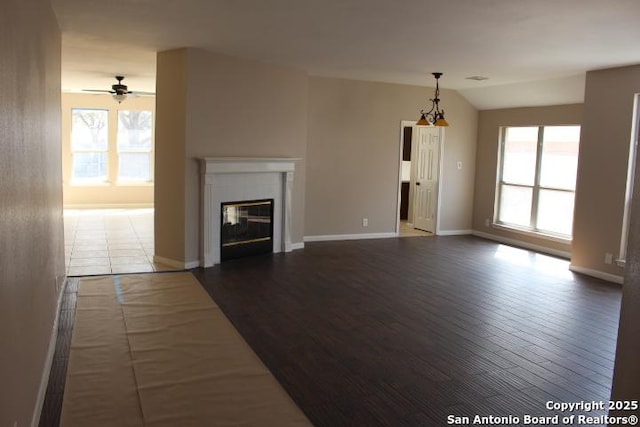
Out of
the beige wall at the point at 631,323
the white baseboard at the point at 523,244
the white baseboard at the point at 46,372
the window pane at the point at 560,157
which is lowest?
the white baseboard at the point at 46,372

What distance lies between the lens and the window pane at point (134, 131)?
1251 cm

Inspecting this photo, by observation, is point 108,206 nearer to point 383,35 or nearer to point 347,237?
point 347,237

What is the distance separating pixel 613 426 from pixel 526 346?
5.84 ft

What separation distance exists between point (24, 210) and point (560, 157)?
758 cm

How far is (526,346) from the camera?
4.24m

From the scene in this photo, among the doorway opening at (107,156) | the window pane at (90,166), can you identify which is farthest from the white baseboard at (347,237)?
the window pane at (90,166)

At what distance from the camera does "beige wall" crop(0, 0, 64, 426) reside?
2.18 metres

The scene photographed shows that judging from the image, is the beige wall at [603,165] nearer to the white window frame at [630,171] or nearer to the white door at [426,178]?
the white window frame at [630,171]

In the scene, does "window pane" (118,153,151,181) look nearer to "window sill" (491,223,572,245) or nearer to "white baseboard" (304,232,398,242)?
"white baseboard" (304,232,398,242)

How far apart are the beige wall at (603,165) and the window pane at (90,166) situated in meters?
10.0

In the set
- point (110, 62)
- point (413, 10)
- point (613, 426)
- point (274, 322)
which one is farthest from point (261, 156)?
point (613, 426)

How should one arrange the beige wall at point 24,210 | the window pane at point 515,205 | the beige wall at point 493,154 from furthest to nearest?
the window pane at point 515,205 < the beige wall at point 493,154 < the beige wall at point 24,210

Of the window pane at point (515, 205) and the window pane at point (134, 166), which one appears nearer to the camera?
the window pane at point (515, 205)

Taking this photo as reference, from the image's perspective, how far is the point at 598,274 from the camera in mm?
6703
